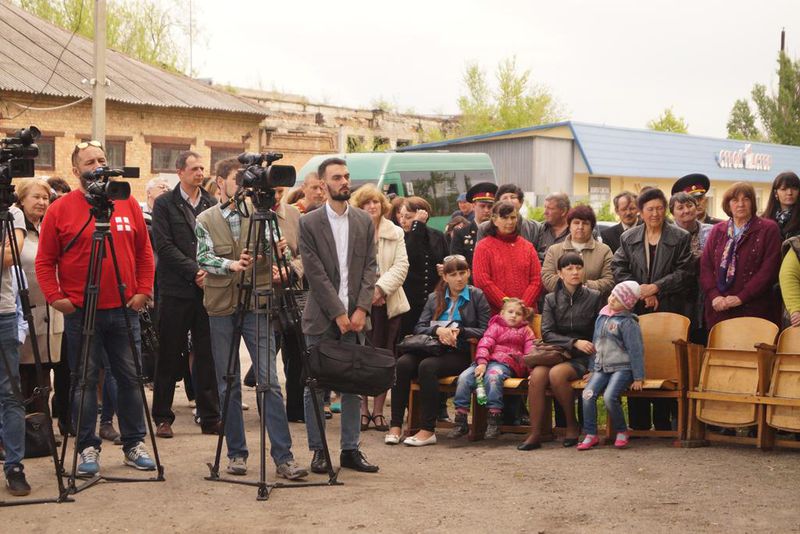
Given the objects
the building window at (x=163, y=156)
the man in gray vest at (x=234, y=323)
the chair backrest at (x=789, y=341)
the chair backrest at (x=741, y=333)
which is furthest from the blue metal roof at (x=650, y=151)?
the man in gray vest at (x=234, y=323)

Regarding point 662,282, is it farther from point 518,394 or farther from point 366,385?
point 366,385

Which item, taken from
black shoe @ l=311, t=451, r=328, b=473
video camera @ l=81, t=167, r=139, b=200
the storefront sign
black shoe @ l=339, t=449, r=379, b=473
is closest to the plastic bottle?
black shoe @ l=339, t=449, r=379, b=473

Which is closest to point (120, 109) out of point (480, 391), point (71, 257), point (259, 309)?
point (480, 391)

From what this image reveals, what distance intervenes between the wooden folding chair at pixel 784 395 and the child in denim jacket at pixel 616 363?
97 centimetres

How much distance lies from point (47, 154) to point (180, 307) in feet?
75.1

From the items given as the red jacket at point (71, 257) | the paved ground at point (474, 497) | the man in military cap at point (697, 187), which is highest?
the man in military cap at point (697, 187)

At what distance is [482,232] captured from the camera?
10.3 m

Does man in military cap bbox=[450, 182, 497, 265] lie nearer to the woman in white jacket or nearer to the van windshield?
the woman in white jacket

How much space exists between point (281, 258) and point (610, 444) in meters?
3.10

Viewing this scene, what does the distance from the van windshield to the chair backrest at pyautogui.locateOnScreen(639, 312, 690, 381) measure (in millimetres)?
14711

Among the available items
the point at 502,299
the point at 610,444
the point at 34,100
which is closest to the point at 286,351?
the point at 502,299

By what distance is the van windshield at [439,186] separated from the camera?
24.0m

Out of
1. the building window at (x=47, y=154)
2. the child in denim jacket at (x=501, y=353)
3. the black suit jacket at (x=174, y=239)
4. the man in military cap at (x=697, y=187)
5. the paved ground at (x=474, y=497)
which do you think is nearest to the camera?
the paved ground at (x=474, y=497)

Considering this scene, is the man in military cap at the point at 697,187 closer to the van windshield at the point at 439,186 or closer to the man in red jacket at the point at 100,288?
the man in red jacket at the point at 100,288
